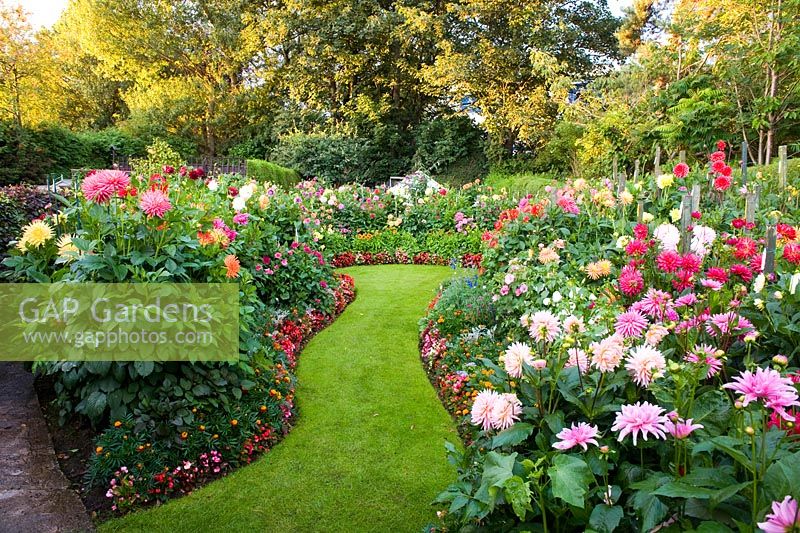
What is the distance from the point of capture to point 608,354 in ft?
4.65

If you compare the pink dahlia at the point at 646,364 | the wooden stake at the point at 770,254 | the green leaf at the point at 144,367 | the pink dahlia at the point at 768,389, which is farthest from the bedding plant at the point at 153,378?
the wooden stake at the point at 770,254

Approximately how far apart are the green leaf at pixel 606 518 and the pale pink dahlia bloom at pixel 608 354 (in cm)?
35

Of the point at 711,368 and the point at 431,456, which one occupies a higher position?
the point at 711,368

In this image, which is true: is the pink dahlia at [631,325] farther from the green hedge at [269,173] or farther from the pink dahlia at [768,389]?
the green hedge at [269,173]

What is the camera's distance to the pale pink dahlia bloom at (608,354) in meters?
1.41

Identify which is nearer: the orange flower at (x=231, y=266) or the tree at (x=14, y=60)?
the orange flower at (x=231, y=266)

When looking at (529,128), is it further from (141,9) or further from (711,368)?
(711,368)

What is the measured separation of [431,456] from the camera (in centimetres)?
296

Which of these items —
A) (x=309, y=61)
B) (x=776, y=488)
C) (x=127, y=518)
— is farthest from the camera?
(x=309, y=61)

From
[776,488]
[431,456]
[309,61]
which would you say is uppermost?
[309,61]

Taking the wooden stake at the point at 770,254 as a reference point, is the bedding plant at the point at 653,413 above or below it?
below

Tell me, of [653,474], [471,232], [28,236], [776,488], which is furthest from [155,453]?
[471,232]

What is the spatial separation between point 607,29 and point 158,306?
790 inches

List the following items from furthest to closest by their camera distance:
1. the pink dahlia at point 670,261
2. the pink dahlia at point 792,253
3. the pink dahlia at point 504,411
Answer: the pink dahlia at point 792,253 < the pink dahlia at point 670,261 < the pink dahlia at point 504,411
